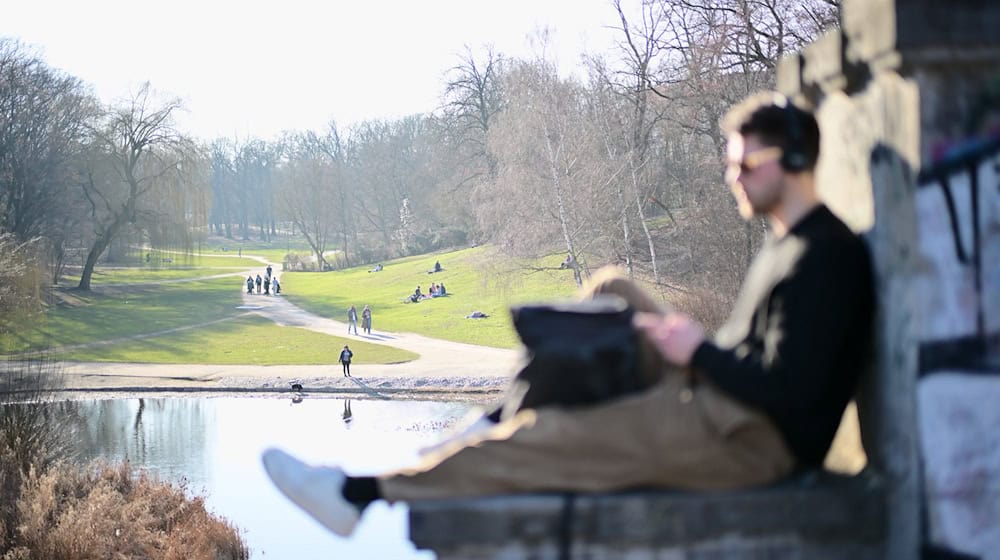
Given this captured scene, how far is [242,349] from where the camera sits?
3522 cm

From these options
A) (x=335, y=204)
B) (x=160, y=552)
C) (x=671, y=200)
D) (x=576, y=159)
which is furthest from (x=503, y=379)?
(x=335, y=204)

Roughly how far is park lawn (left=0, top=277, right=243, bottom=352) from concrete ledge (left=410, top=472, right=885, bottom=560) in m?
33.7

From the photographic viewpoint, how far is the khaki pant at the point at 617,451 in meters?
2.73

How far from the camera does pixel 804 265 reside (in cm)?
272

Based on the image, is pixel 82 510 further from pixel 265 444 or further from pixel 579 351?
pixel 579 351

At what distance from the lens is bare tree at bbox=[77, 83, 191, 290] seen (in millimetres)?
44625

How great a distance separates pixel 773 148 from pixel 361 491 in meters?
1.39

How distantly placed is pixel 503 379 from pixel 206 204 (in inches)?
850

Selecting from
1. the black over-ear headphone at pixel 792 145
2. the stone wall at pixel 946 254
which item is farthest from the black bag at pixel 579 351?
the stone wall at pixel 946 254

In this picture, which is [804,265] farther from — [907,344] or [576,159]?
[576,159]

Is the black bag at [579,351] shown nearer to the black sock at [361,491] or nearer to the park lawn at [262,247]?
the black sock at [361,491]

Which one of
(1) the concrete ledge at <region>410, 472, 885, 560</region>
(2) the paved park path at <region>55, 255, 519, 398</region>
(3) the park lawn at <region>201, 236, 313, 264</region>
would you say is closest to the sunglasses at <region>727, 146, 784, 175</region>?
(1) the concrete ledge at <region>410, 472, 885, 560</region>

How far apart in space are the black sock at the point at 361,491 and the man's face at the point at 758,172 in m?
1.21

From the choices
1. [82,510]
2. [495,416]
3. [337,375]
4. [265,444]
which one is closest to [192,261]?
[337,375]
